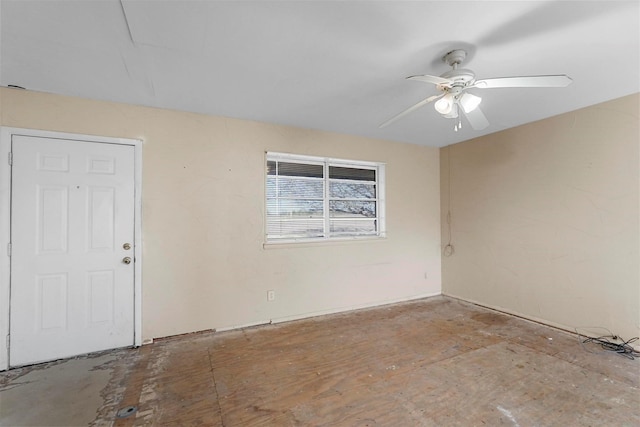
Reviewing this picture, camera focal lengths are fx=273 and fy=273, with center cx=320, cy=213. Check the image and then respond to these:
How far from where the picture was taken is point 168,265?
2.83 metres

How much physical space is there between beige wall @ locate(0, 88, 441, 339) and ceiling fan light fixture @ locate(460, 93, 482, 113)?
190 centimetres

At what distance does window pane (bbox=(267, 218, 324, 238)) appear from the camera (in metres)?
3.40

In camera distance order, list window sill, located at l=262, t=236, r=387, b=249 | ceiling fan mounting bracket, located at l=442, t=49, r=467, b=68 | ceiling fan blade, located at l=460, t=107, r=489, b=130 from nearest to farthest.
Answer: ceiling fan mounting bracket, located at l=442, t=49, r=467, b=68
ceiling fan blade, located at l=460, t=107, r=489, b=130
window sill, located at l=262, t=236, r=387, b=249

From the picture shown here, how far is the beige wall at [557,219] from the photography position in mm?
2666

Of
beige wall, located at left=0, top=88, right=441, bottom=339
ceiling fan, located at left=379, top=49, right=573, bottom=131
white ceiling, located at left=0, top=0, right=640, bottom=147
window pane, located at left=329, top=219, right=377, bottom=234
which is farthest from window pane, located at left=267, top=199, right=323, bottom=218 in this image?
ceiling fan, located at left=379, top=49, right=573, bottom=131

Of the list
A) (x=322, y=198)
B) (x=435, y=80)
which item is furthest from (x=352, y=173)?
(x=435, y=80)

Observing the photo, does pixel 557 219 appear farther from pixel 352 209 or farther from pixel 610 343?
pixel 352 209

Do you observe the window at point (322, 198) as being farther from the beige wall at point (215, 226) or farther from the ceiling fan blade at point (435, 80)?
the ceiling fan blade at point (435, 80)

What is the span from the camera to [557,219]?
10.3 ft

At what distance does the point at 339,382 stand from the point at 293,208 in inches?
80.1

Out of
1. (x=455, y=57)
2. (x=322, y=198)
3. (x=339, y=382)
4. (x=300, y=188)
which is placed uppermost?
(x=455, y=57)

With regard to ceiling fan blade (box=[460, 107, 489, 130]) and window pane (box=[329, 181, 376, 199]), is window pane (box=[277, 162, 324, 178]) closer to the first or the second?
window pane (box=[329, 181, 376, 199])

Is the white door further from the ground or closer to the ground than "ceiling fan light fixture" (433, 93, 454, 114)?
closer to the ground

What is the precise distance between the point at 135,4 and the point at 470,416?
3138 mm
